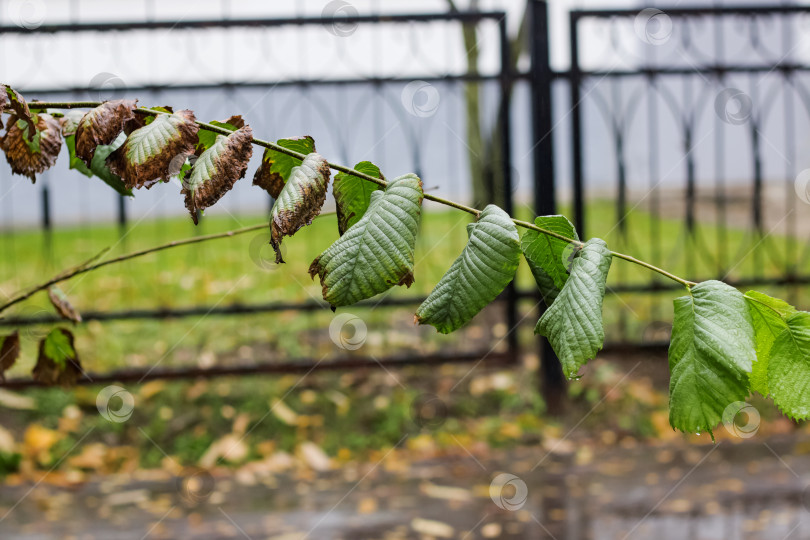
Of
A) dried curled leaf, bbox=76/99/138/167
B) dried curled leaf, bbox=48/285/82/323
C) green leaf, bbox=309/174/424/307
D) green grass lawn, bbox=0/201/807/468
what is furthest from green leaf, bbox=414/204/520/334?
green grass lawn, bbox=0/201/807/468

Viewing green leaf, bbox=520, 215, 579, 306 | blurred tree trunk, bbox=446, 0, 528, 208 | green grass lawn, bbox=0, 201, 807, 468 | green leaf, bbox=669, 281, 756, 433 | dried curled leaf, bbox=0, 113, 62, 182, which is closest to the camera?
green leaf, bbox=669, 281, 756, 433

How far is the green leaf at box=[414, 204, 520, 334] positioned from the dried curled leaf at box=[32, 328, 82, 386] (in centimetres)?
76

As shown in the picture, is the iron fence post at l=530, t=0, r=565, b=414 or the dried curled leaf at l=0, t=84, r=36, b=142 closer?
the dried curled leaf at l=0, t=84, r=36, b=142

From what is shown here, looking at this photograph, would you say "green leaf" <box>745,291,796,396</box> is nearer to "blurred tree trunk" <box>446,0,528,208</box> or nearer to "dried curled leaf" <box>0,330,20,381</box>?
"dried curled leaf" <box>0,330,20,381</box>

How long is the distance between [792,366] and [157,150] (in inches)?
23.8

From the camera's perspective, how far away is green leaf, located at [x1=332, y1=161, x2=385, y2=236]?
75 cm

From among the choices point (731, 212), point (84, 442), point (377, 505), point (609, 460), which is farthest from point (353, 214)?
point (731, 212)

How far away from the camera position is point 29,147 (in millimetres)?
837

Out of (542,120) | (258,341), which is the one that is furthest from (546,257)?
(258,341)

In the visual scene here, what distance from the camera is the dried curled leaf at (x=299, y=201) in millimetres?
648

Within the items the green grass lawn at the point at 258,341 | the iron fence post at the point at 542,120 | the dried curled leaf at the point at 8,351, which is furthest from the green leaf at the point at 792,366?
the iron fence post at the point at 542,120

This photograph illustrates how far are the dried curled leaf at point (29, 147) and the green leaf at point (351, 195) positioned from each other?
35cm

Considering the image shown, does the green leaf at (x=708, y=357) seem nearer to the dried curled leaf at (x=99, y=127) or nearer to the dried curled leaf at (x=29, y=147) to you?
the dried curled leaf at (x=99, y=127)

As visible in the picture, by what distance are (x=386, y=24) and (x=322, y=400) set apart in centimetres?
184
